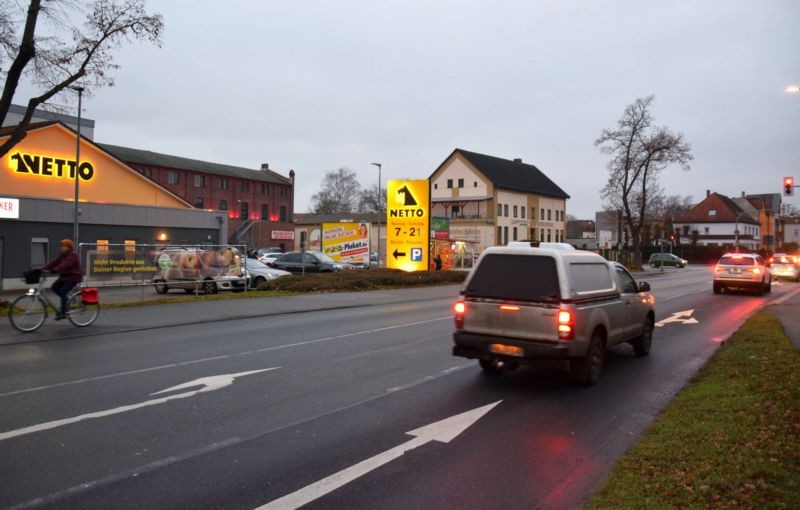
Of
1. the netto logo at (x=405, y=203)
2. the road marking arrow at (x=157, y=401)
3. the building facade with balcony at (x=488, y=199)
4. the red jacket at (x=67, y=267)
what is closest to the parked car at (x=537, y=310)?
the road marking arrow at (x=157, y=401)

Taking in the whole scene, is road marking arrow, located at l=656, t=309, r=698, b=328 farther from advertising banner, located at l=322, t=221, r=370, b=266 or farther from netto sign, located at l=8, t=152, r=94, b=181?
netto sign, located at l=8, t=152, r=94, b=181

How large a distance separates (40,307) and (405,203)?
73.1 feet

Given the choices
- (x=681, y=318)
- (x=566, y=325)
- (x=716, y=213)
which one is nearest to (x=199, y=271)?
(x=681, y=318)

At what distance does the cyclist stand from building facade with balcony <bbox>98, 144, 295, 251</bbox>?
196 ft

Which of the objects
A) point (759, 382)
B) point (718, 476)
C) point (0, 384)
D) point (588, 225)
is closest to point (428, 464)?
point (718, 476)

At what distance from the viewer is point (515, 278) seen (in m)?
7.95

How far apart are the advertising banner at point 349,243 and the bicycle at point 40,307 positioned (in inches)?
941

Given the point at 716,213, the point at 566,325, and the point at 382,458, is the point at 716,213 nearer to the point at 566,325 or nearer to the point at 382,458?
the point at 566,325

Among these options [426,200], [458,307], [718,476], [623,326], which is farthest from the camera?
[426,200]

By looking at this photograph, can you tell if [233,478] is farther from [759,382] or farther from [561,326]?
[759,382]

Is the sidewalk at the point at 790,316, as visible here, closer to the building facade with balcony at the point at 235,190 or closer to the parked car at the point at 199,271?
the parked car at the point at 199,271

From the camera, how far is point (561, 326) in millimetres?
7461

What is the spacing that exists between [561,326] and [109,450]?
5173mm

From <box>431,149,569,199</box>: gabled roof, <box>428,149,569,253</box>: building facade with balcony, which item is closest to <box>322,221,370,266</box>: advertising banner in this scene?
<box>428,149,569,253</box>: building facade with balcony
